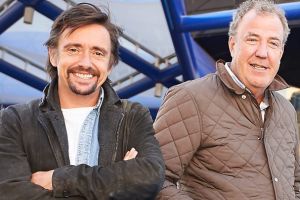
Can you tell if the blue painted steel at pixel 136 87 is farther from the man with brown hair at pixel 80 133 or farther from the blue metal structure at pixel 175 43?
the man with brown hair at pixel 80 133

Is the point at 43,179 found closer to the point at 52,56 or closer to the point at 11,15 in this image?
the point at 52,56

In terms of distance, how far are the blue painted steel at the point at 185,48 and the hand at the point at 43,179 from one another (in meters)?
7.12

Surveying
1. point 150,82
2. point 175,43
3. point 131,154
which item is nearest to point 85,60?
point 131,154

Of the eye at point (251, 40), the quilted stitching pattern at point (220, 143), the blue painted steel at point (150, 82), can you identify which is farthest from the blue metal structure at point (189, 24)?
the quilted stitching pattern at point (220, 143)

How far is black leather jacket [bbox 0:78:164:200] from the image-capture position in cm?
178

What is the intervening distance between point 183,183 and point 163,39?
11388 millimetres

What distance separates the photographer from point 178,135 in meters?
2.17

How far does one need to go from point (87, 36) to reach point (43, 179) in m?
0.56

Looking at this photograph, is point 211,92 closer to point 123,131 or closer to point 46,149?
point 123,131

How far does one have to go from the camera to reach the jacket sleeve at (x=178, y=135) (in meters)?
2.16

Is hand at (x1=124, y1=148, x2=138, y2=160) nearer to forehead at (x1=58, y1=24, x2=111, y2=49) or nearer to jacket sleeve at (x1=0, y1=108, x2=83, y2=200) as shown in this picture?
jacket sleeve at (x1=0, y1=108, x2=83, y2=200)

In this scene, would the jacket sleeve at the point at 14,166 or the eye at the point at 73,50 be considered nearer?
the jacket sleeve at the point at 14,166

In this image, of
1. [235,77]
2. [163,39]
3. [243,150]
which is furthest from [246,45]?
[163,39]

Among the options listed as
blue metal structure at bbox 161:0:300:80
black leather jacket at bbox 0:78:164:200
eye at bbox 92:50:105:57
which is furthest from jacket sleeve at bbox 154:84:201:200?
blue metal structure at bbox 161:0:300:80
